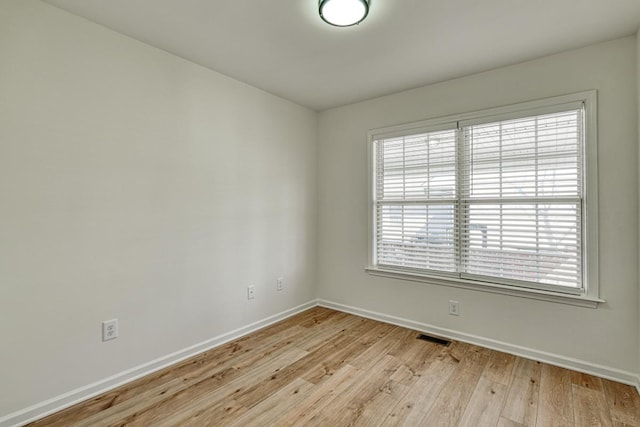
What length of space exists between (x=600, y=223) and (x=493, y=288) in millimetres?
909

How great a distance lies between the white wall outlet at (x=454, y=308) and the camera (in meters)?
2.96

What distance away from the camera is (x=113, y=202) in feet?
7.19

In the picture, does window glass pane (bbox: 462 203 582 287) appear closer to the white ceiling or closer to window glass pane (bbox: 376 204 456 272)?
window glass pane (bbox: 376 204 456 272)

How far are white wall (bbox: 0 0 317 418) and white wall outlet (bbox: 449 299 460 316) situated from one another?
6.03 feet

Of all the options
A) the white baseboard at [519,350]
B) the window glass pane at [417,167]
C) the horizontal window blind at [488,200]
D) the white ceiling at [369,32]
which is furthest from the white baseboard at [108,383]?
the white ceiling at [369,32]

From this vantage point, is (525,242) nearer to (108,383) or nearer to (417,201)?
(417,201)

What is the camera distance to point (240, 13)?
201cm

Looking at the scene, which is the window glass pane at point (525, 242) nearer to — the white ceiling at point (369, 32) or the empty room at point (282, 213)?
the empty room at point (282, 213)

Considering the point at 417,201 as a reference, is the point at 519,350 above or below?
below

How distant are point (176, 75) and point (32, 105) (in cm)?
100

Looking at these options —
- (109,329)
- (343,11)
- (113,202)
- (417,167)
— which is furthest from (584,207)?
(109,329)

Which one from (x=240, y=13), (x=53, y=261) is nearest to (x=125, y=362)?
(x=53, y=261)

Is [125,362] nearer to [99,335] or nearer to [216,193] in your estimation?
[99,335]

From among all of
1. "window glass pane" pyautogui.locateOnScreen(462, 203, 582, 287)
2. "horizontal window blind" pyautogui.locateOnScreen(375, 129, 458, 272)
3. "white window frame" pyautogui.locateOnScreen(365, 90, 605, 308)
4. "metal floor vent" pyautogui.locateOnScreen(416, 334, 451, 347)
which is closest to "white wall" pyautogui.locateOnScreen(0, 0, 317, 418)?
"horizontal window blind" pyautogui.locateOnScreen(375, 129, 458, 272)
